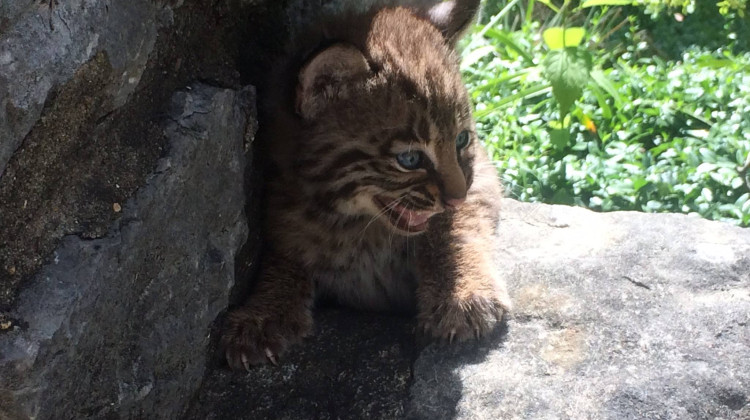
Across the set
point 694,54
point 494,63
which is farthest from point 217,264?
point 694,54

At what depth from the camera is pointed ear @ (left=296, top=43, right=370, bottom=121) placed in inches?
113

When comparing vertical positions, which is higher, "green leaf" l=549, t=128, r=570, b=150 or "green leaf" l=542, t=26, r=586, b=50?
"green leaf" l=542, t=26, r=586, b=50

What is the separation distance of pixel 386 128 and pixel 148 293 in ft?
3.12

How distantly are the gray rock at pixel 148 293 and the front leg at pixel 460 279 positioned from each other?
0.73m

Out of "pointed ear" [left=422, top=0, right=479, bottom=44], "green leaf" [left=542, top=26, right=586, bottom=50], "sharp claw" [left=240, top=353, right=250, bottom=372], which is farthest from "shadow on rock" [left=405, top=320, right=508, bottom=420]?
A: "green leaf" [left=542, top=26, right=586, bottom=50]

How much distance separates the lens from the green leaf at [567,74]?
4.68 m

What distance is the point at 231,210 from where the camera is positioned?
2982 millimetres

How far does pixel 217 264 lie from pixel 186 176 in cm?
37

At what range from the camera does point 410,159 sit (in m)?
3.02

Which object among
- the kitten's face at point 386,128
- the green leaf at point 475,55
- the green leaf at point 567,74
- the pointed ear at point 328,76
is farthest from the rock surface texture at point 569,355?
the green leaf at point 475,55

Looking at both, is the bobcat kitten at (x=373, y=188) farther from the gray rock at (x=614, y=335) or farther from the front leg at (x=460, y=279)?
the gray rock at (x=614, y=335)

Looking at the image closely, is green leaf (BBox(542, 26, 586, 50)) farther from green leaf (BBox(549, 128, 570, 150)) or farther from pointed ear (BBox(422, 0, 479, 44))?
pointed ear (BBox(422, 0, 479, 44))

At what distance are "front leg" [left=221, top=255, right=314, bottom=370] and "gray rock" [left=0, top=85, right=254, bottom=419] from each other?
13 cm

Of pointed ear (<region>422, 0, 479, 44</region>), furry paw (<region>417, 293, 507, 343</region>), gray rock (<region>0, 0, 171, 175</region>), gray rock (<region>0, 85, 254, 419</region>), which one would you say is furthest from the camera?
pointed ear (<region>422, 0, 479, 44</region>)
